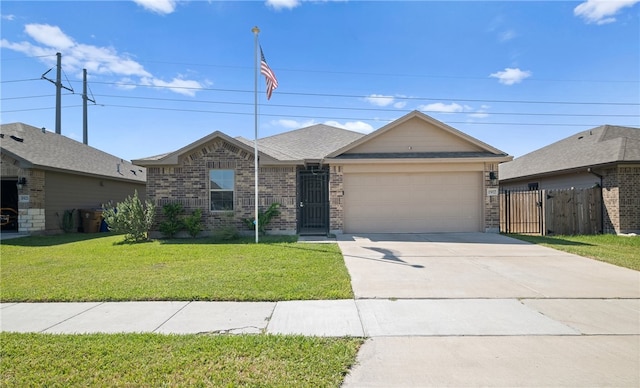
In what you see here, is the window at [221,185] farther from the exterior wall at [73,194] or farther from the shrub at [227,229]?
the exterior wall at [73,194]

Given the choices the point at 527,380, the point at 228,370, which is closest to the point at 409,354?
the point at 527,380

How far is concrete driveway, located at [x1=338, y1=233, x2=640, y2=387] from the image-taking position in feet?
9.67

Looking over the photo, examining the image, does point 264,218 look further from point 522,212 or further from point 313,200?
point 522,212

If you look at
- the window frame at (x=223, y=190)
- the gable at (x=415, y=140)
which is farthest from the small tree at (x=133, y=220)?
the gable at (x=415, y=140)

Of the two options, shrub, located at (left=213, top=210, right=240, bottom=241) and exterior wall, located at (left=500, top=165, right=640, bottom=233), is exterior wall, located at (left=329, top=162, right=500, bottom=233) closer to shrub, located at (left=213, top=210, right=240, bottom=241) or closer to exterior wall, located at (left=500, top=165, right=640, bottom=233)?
shrub, located at (left=213, top=210, right=240, bottom=241)

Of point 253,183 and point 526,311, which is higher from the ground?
point 253,183

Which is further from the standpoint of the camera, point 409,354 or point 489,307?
point 489,307

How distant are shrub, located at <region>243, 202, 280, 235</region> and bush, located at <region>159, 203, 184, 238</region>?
2383 mm

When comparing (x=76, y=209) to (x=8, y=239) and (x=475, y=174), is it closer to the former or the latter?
(x=8, y=239)

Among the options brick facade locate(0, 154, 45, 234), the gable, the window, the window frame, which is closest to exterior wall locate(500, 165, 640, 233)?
the gable

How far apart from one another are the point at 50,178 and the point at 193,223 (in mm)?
8132

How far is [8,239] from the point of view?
40.0ft

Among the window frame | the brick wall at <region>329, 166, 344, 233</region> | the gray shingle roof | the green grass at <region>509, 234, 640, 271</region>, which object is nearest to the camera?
the green grass at <region>509, 234, 640, 271</region>

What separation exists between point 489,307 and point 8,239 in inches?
637
